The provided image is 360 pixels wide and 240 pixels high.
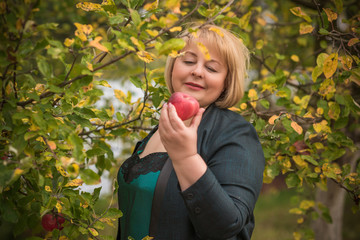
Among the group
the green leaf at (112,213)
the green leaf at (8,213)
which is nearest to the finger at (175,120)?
the green leaf at (112,213)

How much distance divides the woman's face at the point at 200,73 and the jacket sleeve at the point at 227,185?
0.69 feet

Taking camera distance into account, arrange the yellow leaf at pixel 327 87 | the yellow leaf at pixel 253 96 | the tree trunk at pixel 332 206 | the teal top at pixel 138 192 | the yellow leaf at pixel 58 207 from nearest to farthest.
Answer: the yellow leaf at pixel 58 207, the teal top at pixel 138 192, the yellow leaf at pixel 327 87, the yellow leaf at pixel 253 96, the tree trunk at pixel 332 206

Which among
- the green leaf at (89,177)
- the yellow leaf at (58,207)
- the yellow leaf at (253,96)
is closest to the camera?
the green leaf at (89,177)

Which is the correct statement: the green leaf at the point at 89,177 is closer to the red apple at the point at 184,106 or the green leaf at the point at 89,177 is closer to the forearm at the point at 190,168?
the forearm at the point at 190,168

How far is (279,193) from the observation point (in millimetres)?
8148

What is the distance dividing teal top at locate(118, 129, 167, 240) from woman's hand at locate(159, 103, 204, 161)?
0.98ft

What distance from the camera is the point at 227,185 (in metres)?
1.31

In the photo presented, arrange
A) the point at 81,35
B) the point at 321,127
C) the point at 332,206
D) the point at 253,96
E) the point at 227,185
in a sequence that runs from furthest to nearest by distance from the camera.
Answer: the point at 332,206 → the point at 253,96 → the point at 321,127 → the point at 227,185 → the point at 81,35

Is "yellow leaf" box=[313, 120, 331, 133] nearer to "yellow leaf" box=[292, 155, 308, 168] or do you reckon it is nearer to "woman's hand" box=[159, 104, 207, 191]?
"yellow leaf" box=[292, 155, 308, 168]

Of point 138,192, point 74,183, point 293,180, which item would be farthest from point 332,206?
point 74,183

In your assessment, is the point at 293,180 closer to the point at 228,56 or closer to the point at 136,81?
the point at 228,56

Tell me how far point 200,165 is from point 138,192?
Answer: 1.34 feet

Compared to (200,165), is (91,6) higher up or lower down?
higher up

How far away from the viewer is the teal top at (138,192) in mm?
1498
